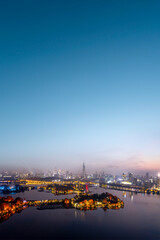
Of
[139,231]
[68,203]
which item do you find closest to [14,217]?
[68,203]

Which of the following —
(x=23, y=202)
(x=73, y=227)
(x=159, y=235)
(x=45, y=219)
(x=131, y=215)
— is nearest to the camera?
(x=159, y=235)

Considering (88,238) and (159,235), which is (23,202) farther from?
(159,235)

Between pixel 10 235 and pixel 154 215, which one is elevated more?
pixel 10 235

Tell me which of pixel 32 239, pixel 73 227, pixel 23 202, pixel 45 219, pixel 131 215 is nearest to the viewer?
pixel 32 239

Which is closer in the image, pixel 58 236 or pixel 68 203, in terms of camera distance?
pixel 58 236

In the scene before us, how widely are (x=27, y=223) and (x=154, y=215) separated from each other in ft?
53.0

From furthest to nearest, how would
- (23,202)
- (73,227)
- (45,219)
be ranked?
(23,202)
(45,219)
(73,227)

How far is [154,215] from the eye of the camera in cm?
2348

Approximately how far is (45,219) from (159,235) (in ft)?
38.0

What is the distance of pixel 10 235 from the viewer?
601 inches

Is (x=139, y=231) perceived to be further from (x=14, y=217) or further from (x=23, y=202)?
(x=23, y=202)

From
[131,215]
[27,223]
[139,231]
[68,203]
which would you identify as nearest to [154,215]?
[131,215]

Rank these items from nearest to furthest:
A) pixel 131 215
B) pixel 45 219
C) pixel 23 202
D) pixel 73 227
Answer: pixel 73 227, pixel 45 219, pixel 131 215, pixel 23 202

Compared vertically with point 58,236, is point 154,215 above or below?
below
